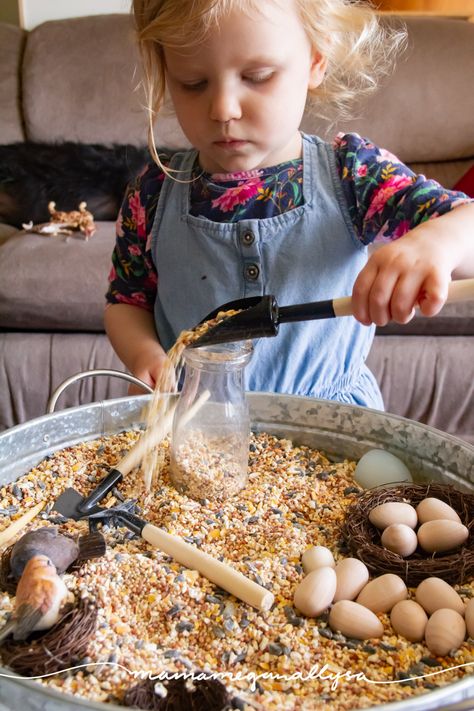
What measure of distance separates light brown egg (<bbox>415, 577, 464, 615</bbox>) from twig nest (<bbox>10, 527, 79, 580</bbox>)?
0.97ft

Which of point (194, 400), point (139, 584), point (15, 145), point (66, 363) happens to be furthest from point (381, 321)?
point (15, 145)

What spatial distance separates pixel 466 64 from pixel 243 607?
2.17 metres

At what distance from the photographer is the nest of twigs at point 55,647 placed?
482 millimetres

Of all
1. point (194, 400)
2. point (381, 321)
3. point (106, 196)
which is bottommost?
point (106, 196)

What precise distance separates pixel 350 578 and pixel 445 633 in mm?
89

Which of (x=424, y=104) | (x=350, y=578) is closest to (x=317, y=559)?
(x=350, y=578)

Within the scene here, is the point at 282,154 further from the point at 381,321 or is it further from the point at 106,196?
the point at 106,196

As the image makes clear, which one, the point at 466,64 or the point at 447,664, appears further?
the point at 466,64

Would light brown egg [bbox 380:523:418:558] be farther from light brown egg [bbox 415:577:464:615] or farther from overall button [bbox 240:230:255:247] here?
overall button [bbox 240:230:255:247]

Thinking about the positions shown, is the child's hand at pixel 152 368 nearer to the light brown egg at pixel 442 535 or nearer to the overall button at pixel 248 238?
the overall button at pixel 248 238

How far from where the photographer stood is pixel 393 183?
0.87 meters

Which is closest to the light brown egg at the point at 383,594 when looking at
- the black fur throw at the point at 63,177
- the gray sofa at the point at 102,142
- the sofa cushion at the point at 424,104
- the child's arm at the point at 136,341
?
the child's arm at the point at 136,341

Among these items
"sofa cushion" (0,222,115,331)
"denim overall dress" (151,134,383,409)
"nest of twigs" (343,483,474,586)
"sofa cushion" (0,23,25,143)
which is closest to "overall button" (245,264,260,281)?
"denim overall dress" (151,134,383,409)

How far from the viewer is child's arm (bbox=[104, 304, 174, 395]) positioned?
92cm
